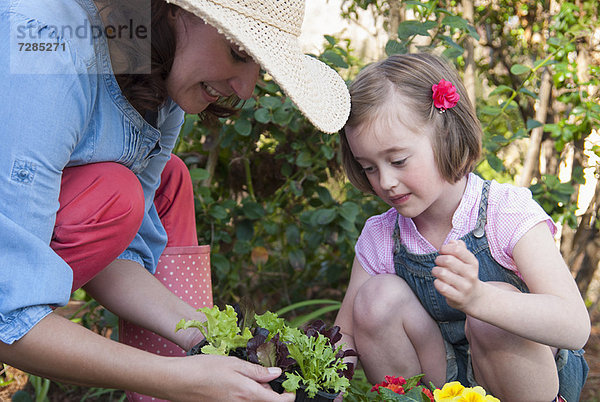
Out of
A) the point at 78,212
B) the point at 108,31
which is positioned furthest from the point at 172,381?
the point at 108,31

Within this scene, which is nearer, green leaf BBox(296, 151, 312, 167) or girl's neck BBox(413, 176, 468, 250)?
girl's neck BBox(413, 176, 468, 250)

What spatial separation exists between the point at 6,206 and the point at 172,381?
489 millimetres

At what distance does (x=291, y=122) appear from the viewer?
244 cm

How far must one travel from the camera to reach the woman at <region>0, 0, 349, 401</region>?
1226 mm

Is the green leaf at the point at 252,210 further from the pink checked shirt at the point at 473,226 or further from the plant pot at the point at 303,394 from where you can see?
the plant pot at the point at 303,394

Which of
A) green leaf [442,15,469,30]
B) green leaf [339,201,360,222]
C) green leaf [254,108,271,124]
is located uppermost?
green leaf [442,15,469,30]

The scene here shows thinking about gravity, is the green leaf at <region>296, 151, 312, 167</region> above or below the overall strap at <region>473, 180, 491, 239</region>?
below

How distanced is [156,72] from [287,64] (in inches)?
13.3

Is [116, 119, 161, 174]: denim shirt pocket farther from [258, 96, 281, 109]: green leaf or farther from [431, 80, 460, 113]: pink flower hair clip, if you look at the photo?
[431, 80, 460, 113]: pink flower hair clip

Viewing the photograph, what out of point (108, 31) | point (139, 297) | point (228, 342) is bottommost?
A: point (139, 297)

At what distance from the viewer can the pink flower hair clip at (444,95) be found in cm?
176

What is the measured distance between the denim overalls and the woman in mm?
565

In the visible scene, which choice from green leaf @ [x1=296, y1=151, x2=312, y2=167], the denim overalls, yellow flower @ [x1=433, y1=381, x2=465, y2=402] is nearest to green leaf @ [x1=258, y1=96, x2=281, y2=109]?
green leaf @ [x1=296, y1=151, x2=312, y2=167]

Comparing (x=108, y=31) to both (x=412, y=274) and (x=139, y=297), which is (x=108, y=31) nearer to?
(x=139, y=297)
